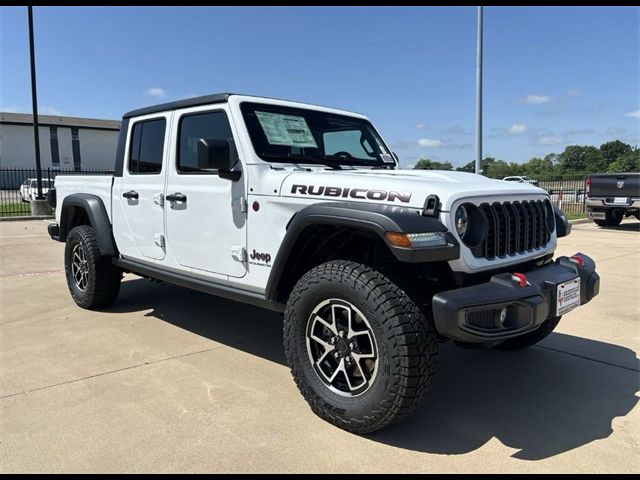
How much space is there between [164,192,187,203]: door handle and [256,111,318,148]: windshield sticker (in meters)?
0.85

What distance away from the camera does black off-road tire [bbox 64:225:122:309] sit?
16.6 ft

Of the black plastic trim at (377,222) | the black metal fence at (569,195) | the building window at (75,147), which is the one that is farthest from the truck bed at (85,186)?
the building window at (75,147)

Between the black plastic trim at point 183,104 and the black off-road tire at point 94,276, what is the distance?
1324mm

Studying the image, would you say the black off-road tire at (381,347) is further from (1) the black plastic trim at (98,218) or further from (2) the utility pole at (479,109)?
(2) the utility pole at (479,109)

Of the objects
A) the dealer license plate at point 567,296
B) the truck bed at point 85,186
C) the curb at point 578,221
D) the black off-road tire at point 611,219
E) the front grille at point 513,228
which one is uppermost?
the truck bed at point 85,186


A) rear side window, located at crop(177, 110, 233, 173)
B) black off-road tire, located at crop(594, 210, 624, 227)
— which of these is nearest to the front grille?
rear side window, located at crop(177, 110, 233, 173)

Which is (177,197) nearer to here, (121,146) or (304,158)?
(304,158)

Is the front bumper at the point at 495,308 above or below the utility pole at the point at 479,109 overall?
below

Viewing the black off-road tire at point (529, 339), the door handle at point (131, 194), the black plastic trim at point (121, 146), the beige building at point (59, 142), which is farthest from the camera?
the beige building at point (59, 142)

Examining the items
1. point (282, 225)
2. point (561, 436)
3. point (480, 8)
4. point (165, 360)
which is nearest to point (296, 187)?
point (282, 225)

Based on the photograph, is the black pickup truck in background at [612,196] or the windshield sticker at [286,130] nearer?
the windshield sticker at [286,130]

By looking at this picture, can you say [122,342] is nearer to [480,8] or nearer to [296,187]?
[296,187]

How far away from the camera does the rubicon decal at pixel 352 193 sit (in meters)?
2.79
